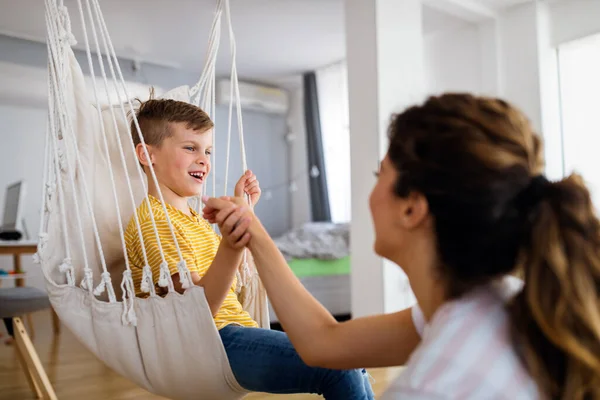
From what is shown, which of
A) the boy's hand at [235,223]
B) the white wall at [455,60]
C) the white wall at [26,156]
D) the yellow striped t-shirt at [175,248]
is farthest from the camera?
the white wall at [26,156]

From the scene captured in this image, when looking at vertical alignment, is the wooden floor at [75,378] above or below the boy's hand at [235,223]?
below

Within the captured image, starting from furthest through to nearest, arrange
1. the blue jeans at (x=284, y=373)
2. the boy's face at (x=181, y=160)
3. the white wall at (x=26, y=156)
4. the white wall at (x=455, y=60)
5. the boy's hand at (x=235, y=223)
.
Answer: the white wall at (x=26, y=156) → the white wall at (x=455, y=60) → the boy's face at (x=181, y=160) → the blue jeans at (x=284, y=373) → the boy's hand at (x=235, y=223)

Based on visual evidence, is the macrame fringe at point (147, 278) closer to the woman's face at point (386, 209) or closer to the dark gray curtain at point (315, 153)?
the woman's face at point (386, 209)

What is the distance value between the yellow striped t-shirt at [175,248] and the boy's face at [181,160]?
57mm

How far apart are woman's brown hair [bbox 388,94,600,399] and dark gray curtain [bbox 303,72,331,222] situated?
15.0ft

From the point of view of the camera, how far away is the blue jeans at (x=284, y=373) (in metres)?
1.02

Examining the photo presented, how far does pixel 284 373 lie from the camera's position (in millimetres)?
1040

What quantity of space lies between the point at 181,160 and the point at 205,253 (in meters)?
0.23

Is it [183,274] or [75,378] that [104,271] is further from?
[75,378]

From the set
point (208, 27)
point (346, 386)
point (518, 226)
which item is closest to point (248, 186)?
point (346, 386)

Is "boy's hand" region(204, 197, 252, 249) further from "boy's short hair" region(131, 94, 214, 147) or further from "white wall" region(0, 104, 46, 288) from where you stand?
"white wall" region(0, 104, 46, 288)

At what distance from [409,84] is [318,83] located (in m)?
2.53

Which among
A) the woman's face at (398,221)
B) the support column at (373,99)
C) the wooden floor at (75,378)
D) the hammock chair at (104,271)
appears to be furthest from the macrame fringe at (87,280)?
the support column at (373,99)

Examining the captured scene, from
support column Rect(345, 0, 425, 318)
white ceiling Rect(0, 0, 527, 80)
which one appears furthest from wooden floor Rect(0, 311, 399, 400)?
white ceiling Rect(0, 0, 527, 80)
